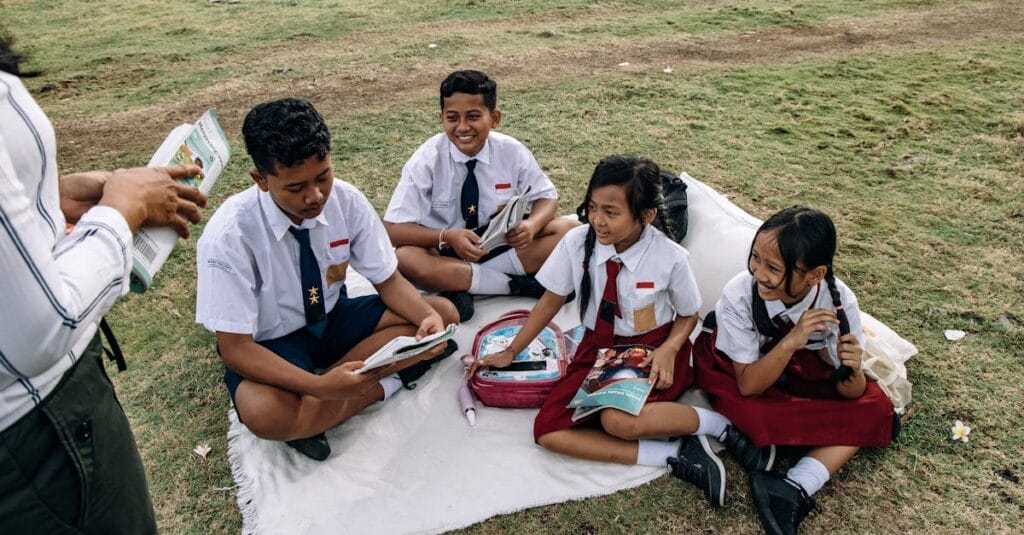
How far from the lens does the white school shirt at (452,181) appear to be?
3.57m

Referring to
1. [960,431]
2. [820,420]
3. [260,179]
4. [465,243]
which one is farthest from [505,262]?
[960,431]

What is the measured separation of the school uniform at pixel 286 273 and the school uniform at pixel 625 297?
808 millimetres

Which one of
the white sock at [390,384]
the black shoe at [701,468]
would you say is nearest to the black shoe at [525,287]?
the white sock at [390,384]

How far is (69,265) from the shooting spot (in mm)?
1188

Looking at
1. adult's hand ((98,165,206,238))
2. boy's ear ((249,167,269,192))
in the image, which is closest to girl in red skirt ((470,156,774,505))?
boy's ear ((249,167,269,192))

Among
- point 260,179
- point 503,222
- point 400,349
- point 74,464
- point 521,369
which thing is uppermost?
point 260,179

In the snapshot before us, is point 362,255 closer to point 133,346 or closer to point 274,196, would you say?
point 274,196

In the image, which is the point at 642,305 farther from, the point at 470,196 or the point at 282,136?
the point at 282,136

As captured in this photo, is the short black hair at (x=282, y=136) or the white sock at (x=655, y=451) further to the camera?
the white sock at (x=655, y=451)

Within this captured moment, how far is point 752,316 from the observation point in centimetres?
267

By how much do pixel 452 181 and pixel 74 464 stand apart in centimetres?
244

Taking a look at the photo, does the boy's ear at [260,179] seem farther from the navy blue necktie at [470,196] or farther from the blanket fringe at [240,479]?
the navy blue necktie at [470,196]

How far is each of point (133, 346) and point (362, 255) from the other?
135 cm

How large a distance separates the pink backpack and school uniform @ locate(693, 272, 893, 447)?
722mm
